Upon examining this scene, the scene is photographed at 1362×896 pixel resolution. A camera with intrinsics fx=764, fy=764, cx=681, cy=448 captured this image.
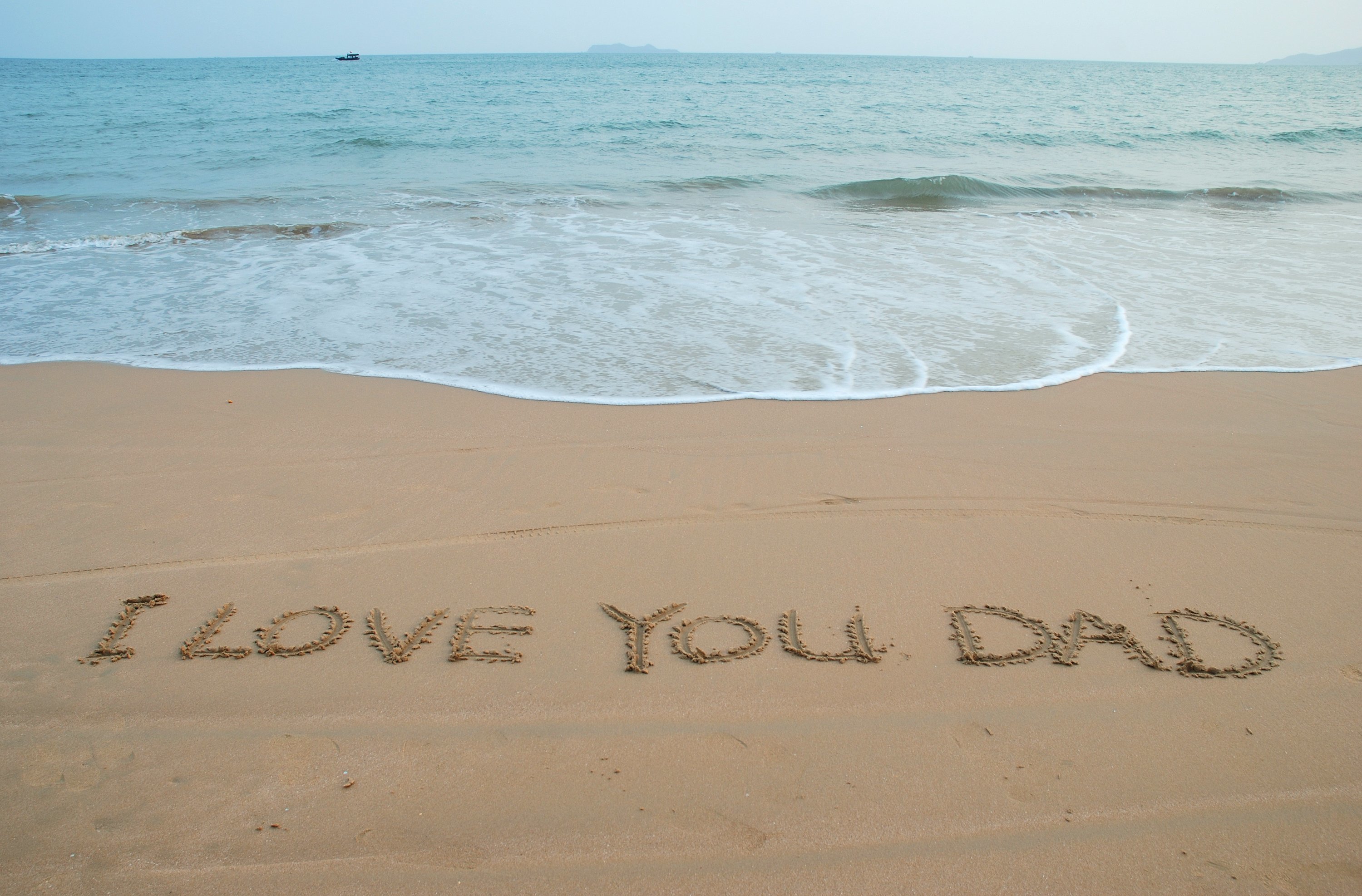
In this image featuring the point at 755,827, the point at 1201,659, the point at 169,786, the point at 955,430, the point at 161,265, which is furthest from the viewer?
the point at 161,265

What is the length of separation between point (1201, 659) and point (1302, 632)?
17.1 inches

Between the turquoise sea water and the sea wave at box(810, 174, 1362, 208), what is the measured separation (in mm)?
77

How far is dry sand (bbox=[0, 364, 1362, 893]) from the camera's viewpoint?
1.74 meters

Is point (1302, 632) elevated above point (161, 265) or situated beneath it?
situated beneath

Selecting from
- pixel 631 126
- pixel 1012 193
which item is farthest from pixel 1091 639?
pixel 631 126

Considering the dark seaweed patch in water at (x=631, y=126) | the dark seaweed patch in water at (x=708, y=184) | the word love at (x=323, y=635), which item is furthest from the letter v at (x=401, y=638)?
the dark seaweed patch in water at (x=631, y=126)

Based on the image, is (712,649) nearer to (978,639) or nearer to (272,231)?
(978,639)

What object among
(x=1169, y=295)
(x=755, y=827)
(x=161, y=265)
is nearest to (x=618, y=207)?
(x=161, y=265)

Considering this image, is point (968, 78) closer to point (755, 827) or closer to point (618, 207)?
point (618, 207)

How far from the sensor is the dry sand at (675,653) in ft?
5.71

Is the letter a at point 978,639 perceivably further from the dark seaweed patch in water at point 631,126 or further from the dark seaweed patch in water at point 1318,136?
the dark seaweed patch in water at point 1318,136

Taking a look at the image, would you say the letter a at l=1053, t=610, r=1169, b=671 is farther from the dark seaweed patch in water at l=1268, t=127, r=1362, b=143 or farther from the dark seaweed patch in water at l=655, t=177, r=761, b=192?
the dark seaweed patch in water at l=1268, t=127, r=1362, b=143

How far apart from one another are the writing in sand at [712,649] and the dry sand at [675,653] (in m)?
0.02

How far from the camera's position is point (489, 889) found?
1.64m
